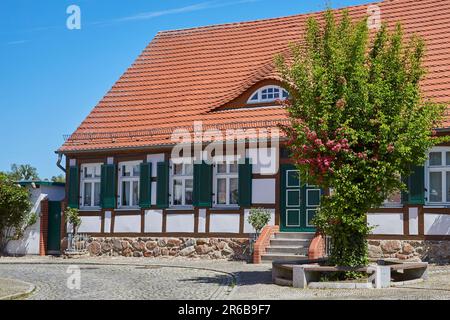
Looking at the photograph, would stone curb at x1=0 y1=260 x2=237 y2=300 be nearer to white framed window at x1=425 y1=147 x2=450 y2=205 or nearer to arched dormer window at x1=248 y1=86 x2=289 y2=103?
white framed window at x1=425 y1=147 x2=450 y2=205

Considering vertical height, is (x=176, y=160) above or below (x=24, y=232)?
above

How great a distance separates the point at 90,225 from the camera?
23.4m

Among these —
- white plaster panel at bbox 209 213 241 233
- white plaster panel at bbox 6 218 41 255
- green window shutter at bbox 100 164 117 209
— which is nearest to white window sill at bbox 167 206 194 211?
white plaster panel at bbox 209 213 241 233

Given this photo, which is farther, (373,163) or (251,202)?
(251,202)

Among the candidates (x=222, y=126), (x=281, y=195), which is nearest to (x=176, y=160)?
(x=222, y=126)

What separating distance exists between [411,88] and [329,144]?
1.80 m

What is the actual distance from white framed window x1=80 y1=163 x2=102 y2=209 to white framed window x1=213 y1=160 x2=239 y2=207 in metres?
4.10

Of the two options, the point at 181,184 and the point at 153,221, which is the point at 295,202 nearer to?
the point at 181,184

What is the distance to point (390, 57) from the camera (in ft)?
45.6

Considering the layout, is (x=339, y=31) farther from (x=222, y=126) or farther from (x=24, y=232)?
(x=24, y=232)

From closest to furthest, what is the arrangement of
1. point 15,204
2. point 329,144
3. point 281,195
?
point 329,144 < point 281,195 < point 15,204

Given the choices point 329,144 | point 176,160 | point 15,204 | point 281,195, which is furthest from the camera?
point 15,204

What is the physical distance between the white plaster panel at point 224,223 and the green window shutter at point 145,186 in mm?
2111

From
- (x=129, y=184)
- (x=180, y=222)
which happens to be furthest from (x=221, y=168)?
(x=129, y=184)
